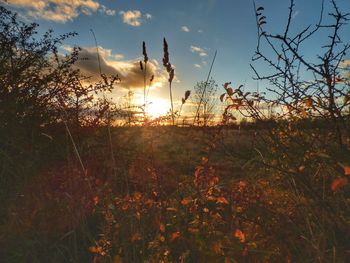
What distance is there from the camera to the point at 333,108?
7.93ft

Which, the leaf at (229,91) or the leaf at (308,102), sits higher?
the leaf at (229,91)

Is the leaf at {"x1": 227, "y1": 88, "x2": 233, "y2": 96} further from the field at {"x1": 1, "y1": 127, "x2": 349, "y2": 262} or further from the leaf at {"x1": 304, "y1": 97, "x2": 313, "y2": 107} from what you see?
the leaf at {"x1": 304, "y1": 97, "x2": 313, "y2": 107}

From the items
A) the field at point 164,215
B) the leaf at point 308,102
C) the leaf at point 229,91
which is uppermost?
the leaf at point 229,91

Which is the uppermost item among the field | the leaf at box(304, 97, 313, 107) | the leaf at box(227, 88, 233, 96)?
the leaf at box(227, 88, 233, 96)

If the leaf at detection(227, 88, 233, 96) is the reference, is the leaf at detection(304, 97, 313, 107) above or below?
below

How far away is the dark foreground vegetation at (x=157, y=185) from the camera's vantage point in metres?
2.63

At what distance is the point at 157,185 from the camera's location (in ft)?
11.2

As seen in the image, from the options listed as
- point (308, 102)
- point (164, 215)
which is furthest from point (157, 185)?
point (308, 102)

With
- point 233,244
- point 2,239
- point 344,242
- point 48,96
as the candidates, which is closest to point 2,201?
point 2,239

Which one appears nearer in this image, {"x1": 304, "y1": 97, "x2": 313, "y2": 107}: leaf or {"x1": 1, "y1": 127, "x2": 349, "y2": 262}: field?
{"x1": 304, "y1": 97, "x2": 313, "y2": 107}: leaf

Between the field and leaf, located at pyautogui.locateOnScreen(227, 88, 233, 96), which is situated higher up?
leaf, located at pyautogui.locateOnScreen(227, 88, 233, 96)

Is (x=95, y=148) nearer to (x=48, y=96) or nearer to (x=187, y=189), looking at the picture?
(x=48, y=96)

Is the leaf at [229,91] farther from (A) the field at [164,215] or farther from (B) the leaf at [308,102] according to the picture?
(B) the leaf at [308,102]

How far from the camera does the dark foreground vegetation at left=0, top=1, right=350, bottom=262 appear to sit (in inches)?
104
